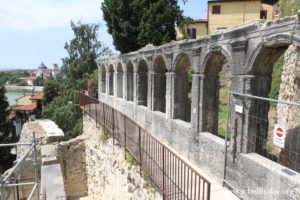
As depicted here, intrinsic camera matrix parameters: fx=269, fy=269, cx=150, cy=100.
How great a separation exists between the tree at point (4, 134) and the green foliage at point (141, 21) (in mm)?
12887

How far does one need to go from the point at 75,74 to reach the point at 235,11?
1804 centimetres

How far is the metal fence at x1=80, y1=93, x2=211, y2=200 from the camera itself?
483 centimetres

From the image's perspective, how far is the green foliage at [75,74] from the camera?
2848 centimetres

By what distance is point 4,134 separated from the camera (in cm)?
2427

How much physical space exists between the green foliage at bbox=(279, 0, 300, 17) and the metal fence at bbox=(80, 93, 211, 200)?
7114 millimetres

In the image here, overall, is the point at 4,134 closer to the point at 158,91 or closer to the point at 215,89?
the point at 158,91

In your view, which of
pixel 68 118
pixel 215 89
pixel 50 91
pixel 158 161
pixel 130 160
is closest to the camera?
pixel 158 161

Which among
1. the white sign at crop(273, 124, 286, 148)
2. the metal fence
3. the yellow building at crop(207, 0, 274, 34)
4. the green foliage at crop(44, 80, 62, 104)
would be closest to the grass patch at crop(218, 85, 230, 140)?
the metal fence

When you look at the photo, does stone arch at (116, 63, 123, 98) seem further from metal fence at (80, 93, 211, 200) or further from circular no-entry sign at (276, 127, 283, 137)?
circular no-entry sign at (276, 127, 283, 137)

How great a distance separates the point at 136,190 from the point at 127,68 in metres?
7.11

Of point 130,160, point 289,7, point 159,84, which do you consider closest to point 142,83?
point 159,84

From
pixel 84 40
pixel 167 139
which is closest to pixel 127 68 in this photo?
pixel 167 139

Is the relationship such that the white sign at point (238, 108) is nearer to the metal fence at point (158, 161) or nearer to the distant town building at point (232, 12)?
the metal fence at point (158, 161)

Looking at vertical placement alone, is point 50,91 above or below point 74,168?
above
